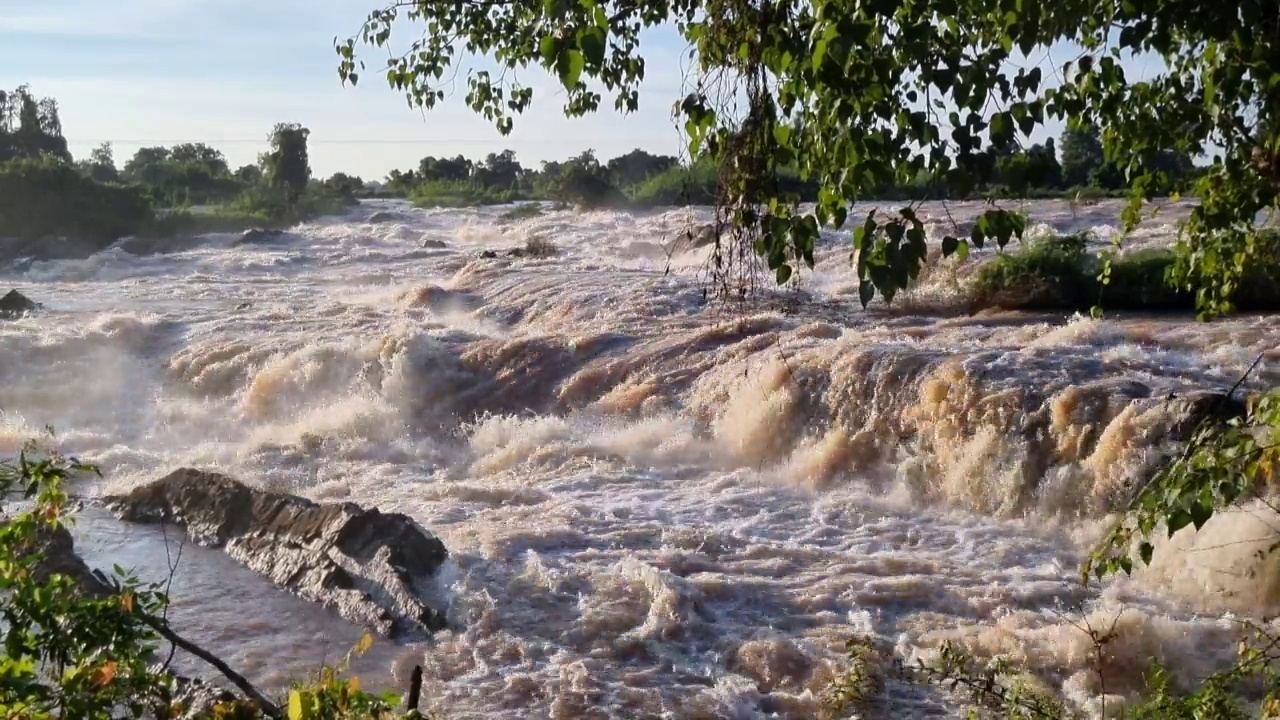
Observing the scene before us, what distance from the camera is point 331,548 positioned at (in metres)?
7.91

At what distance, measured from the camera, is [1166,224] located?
1927 centimetres

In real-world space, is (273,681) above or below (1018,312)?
below

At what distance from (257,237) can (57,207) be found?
7590mm

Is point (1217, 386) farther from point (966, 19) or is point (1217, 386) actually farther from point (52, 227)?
point (52, 227)

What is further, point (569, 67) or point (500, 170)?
point (500, 170)

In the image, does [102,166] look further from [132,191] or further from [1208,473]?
[1208,473]

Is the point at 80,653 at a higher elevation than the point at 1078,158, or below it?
below

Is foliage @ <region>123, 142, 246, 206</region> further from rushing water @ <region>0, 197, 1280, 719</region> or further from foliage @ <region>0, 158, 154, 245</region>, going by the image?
rushing water @ <region>0, 197, 1280, 719</region>

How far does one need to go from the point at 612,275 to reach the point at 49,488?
15717mm

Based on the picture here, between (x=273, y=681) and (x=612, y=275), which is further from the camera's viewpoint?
(x=612, y=275)

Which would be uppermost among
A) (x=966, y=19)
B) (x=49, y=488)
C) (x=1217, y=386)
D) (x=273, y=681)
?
(x=966, y=19)

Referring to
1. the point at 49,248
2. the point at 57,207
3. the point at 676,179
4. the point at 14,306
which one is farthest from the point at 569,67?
the point at 57,207

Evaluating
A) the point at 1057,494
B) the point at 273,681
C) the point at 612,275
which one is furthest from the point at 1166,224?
the point at 273,681

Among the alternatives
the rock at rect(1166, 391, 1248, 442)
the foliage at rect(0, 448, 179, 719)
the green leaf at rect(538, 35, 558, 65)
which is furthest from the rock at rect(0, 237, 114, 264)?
the green leaf at rect(538, 35, 558, 65)
